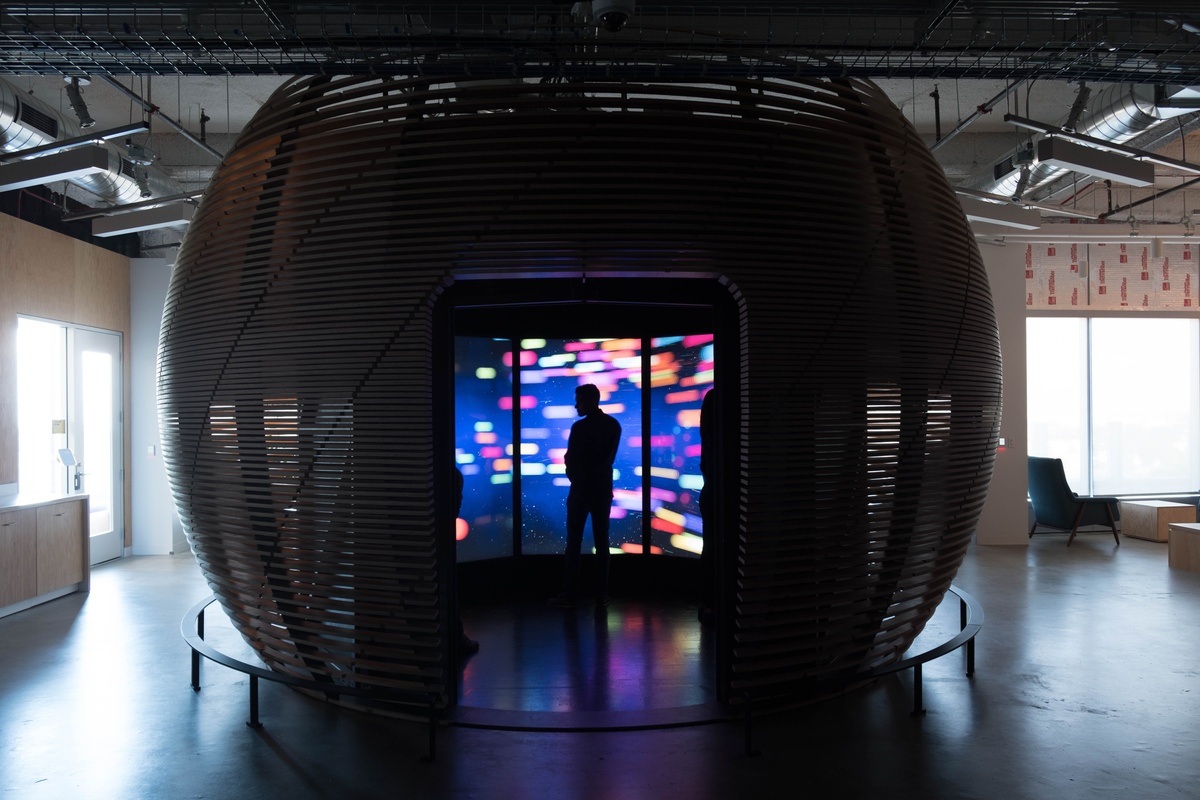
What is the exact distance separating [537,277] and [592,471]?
2806 mm

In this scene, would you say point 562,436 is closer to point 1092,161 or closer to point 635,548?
point 635,548

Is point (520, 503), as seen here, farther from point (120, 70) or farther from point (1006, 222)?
point (1006, 222)

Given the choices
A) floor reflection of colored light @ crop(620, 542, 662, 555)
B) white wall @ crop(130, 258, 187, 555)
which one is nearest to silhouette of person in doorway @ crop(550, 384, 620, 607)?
floor reflection of colored light @ crop(620, 542, 662, 555)

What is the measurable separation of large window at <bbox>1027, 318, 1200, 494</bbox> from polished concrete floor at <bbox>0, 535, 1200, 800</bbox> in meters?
7.82

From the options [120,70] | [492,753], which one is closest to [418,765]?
[492,753]

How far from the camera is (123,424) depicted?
38.1 feet

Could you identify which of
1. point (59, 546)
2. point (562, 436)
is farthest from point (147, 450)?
point (562, 436)

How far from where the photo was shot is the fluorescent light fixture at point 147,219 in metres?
8.64

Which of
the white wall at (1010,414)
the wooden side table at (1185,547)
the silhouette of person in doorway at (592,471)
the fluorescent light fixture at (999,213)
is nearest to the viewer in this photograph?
the silhouette of person in doorway at (592,471)

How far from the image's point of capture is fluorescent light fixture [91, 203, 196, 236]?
8641 millimetres

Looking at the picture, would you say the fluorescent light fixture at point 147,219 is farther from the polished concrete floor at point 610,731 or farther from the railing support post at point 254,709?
the railing support post at point 254,709

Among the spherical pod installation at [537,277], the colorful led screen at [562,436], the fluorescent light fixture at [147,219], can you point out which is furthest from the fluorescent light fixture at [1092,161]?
the fluorescent light fixture at [147,219]

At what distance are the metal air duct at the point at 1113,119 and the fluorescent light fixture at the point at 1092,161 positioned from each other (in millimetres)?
583

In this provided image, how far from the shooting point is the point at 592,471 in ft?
23.1
